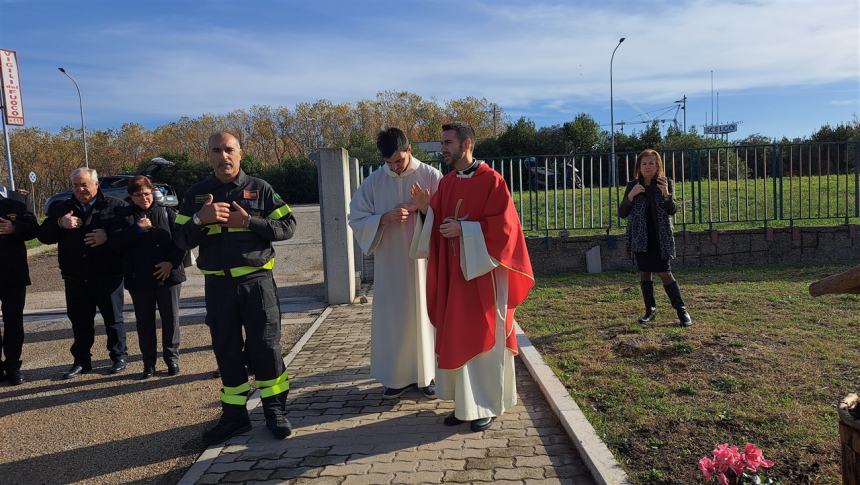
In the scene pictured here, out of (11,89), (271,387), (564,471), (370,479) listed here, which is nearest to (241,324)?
(271,387)

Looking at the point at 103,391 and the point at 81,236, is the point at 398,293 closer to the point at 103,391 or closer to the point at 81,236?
the point at 103,391

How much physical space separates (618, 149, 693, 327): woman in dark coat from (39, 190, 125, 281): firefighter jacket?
5142mm

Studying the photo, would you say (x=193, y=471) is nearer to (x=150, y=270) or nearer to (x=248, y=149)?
(x=150, y=270)

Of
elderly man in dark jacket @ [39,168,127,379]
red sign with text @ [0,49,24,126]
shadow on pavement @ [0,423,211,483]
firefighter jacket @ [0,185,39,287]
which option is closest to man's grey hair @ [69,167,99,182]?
elderly man in dark jacket @ [39,168,127,379]

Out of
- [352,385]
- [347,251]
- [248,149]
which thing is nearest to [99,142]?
[248,149]

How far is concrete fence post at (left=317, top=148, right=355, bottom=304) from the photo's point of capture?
909 centimetres

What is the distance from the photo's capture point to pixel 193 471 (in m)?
3.82

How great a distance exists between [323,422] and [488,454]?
133 cm

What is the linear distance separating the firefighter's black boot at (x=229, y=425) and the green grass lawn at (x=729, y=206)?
7336 mm

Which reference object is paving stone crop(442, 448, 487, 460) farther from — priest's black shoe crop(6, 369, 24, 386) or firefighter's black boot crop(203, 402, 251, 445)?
priest's black shoe crop(6, 369, 24, 386)

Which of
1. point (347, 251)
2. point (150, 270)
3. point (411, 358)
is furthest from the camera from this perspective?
point (347, 251)

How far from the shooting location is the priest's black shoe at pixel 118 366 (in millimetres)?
6090

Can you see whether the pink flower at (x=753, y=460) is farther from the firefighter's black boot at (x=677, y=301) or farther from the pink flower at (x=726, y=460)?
the firefighter's black boot at (x=677, y=301)

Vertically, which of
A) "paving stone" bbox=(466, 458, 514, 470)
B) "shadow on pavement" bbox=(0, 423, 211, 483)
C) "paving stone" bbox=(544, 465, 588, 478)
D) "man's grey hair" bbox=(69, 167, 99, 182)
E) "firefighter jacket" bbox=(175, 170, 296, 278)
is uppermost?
"man's grey hair" bbox=(69, 167, 99, 182)
